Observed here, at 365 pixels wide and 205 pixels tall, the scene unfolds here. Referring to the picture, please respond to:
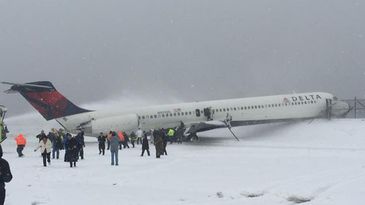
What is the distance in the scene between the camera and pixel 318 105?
43344mm

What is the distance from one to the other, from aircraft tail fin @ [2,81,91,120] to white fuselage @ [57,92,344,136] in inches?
23.2

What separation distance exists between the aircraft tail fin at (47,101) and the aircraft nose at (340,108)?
72.7 feet

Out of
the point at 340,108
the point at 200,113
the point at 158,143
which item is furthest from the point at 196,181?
the point at 340,108

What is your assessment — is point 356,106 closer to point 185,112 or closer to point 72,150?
point 185,112

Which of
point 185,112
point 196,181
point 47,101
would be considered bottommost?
point 196,181

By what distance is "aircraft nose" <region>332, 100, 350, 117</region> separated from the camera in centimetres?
4409

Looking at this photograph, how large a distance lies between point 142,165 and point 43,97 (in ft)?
60.7

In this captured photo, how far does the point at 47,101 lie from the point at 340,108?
24.8m

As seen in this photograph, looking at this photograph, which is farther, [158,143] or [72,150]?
[158,143]

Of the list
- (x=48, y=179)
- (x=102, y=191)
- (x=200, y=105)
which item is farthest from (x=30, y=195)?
(x=200, y=105)

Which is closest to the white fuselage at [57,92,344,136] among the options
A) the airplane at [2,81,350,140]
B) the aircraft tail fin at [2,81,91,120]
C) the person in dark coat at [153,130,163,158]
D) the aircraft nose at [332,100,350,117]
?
the airplane at [2,81,350,140]

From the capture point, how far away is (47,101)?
36469 mm

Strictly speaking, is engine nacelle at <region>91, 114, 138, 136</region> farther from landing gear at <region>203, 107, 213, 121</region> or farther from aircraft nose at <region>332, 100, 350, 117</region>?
aircraft nose at <region>332, 100, 350, 117</region>

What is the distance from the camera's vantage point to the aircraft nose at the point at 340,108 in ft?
145
